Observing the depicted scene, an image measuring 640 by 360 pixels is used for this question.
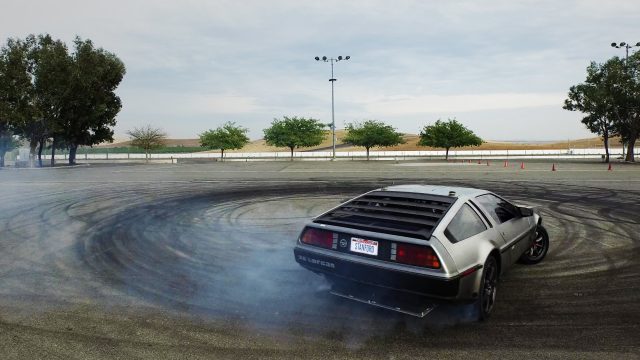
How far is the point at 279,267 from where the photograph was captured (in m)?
6.43

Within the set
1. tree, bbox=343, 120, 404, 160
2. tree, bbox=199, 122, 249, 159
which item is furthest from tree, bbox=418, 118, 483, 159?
tree, bbox=199, 122, 249, 159

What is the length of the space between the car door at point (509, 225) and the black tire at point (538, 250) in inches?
29.5

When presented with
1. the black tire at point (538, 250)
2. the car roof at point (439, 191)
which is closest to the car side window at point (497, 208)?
the car roof at point (439, 191)

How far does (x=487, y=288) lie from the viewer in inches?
178

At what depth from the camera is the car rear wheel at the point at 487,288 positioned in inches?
172

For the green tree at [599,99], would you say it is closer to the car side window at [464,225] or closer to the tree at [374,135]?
the tree at [374,135]

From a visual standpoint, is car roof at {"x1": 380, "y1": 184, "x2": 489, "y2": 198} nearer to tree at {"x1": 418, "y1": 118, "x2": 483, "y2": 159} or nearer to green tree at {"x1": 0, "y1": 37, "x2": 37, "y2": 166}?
green tree at {"x1": 0, "y1": 37, "x2": 37, "y2": 166}

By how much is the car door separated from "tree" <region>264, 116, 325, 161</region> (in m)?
54.0

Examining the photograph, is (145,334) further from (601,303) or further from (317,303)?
(601,303)

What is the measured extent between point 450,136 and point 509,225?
178 ft

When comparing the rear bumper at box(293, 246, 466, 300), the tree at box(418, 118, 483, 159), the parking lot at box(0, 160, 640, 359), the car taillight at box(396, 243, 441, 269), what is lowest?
the parking lot at box(0, 160, 640, 359)

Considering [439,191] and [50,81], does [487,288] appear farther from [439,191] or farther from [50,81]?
[50,81]

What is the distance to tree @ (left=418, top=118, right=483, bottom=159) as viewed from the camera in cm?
5694

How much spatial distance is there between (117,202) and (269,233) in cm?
687
